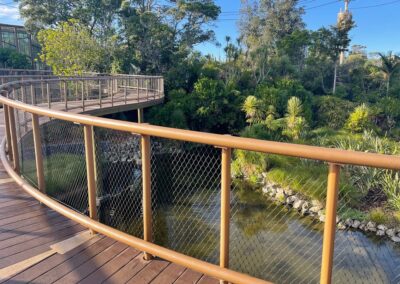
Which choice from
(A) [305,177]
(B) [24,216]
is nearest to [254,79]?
(A) [305,177]

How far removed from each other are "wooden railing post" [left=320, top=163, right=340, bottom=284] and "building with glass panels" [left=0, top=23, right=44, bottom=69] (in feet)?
93.5

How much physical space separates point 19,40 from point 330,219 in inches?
1210

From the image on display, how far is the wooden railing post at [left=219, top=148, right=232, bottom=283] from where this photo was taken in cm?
194

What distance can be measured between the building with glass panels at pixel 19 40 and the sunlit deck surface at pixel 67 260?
26.7 metres

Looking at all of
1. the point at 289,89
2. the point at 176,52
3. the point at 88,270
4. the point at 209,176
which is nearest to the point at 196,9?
the point at 176,52

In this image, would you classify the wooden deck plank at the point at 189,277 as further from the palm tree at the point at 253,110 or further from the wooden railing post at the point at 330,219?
the palm tree at the point at 253,110

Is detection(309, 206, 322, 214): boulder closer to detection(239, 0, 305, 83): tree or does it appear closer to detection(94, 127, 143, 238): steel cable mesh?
detection(94, 127, 143, 238): steel cable mesh

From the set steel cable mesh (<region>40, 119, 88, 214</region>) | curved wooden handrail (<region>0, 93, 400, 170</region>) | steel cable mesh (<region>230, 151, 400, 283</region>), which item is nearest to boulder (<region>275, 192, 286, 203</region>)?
steel cable mesh (<region>230, 151, 400, 283</region>)

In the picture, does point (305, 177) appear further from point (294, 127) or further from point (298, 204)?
point (294, 127)

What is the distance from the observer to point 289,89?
19.5 metres

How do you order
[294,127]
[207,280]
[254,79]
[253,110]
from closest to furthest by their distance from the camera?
[207,280]
[294,127]
[253,110]
[254,79]

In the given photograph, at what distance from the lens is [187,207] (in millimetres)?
9195

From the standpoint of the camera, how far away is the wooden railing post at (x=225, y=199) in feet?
6.35

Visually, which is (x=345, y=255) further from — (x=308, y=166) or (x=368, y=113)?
(x=368, y=113)
